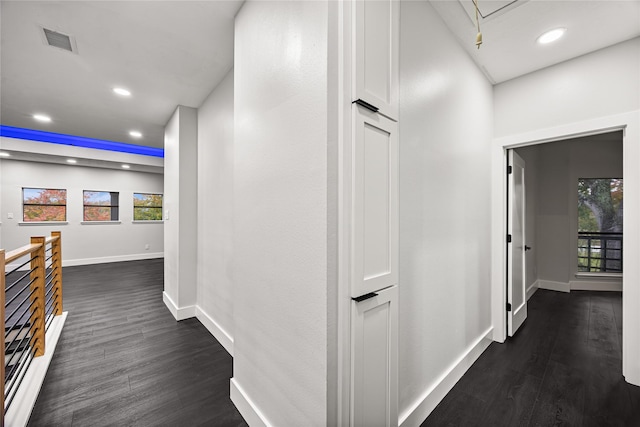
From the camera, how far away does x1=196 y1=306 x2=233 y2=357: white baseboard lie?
255cm

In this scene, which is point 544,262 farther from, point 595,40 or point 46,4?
point 46,4

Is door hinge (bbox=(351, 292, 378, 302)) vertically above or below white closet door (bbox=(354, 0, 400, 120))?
below

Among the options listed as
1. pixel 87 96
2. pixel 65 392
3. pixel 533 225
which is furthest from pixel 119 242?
pixel 533 225

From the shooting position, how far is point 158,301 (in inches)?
157

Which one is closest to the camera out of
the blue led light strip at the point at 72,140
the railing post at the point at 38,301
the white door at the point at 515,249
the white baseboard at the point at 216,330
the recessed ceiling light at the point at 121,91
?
the railing post at the point at 38,301

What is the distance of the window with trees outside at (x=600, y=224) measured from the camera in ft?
15.5

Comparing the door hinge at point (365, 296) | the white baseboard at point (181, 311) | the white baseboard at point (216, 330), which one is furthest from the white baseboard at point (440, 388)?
the white baseboard at point (181, 311)

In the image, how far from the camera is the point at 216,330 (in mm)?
2816

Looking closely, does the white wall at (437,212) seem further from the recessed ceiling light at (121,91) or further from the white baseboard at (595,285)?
the white baseboard at (595,285)

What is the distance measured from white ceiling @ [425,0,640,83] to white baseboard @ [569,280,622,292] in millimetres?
4088

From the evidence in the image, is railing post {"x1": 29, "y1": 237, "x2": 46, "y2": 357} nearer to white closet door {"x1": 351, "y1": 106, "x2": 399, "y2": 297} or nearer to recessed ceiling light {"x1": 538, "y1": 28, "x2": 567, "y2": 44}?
white closet door {"x1": 351, "y1": 106, "x2": 399, "y2": 297}

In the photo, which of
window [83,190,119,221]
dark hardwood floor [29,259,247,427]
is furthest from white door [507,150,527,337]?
window [83,190,119,221]

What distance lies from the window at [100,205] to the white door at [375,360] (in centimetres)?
862

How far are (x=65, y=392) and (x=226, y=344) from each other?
117 cm
